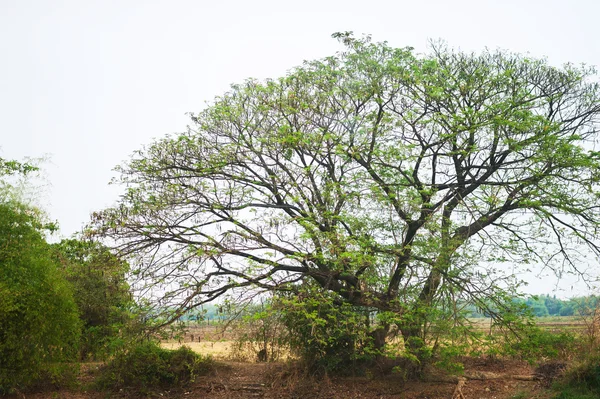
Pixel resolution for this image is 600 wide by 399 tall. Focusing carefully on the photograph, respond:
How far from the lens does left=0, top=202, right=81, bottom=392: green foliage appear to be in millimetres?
11859

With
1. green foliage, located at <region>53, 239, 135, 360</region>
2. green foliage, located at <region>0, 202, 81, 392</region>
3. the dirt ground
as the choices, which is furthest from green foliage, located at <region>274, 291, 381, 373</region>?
green foliage, located at <region>0, 202, 81, 392</region>

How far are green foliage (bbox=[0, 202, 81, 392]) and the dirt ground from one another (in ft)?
2.77

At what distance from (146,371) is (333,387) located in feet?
13.6

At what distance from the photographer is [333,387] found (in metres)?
12.6

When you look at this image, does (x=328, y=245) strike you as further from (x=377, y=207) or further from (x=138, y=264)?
(x=138, y=264)

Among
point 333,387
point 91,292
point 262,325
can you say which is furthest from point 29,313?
point 333,387

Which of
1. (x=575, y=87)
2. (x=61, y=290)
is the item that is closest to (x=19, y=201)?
(x=61, y=290)

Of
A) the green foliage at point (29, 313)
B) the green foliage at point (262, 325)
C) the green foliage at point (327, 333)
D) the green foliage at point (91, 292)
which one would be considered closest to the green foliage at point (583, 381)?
the green foliage at point (327, 333)

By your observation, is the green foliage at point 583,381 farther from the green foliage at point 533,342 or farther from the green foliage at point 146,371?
the green foliage at point 146,371

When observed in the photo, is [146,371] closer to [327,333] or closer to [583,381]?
[327,333]

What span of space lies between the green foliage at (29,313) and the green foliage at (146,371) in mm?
1049

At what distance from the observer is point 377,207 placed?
12781 mm

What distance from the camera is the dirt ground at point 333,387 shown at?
12102mm

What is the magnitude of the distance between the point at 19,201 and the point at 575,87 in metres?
14.3
